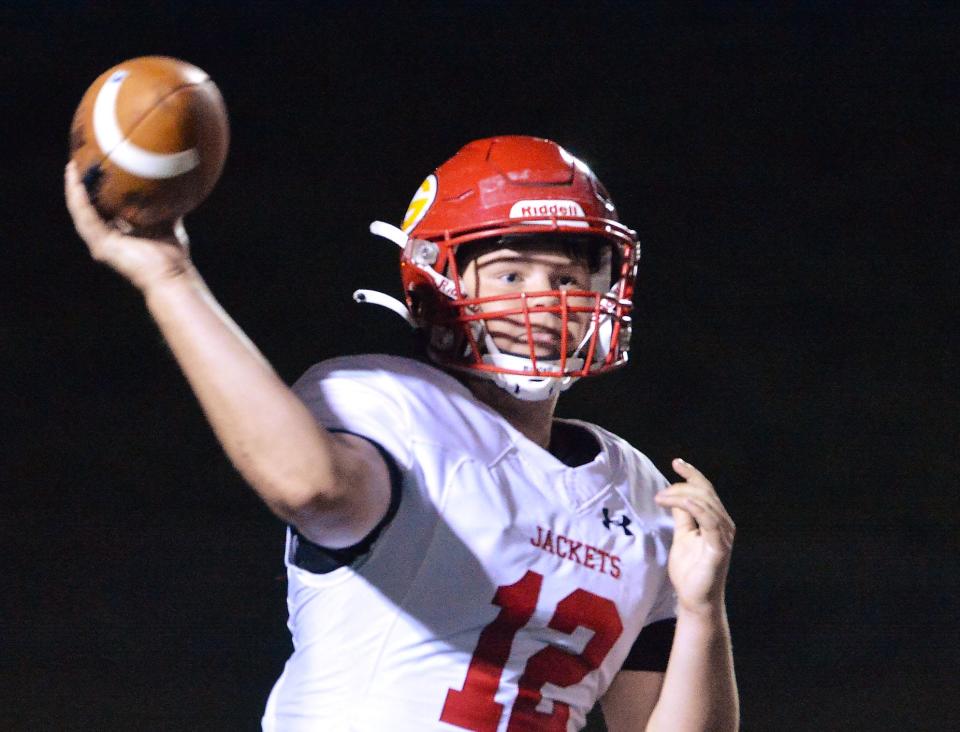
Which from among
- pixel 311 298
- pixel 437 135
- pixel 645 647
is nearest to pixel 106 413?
pixel 311 298

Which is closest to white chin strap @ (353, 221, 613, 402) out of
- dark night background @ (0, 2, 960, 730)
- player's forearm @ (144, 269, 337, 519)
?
player's forearm @ (144, 269, 337, 519)

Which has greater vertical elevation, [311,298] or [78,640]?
[311,298]

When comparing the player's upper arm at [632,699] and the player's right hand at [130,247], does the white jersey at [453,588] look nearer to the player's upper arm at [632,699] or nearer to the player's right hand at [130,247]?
the player's upper arm at [632,699]

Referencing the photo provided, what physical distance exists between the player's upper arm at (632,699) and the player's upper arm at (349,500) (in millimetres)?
412

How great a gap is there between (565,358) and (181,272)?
0.43 metres

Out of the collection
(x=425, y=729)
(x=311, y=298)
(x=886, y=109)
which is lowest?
(x=425, y=729)

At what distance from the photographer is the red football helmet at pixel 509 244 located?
131 cm

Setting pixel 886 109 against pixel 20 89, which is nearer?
pixel 20 89

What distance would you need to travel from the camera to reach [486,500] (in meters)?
1.20

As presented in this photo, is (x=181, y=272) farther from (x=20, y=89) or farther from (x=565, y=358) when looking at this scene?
(x=20, y=89)

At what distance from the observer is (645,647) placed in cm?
139

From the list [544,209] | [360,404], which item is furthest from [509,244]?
[360,404]

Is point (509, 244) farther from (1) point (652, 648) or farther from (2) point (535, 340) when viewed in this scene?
(1) point (652, 648)

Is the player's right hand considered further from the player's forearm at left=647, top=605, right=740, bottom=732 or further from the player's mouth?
the player's forearm at left=647, top=605, right=740, bottom=732
